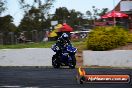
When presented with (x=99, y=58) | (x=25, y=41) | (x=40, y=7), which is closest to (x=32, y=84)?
(x=99, y=58)

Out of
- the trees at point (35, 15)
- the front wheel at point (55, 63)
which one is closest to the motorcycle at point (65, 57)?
the front wheel at point (55, 63)

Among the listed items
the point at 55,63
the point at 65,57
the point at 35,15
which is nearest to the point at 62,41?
the point at 65,57

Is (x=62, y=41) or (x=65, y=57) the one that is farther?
(x=65, y=57)

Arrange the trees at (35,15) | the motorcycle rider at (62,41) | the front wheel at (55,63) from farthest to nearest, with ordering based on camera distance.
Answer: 1. the trees at (35,15)
2. the front wheel at (55,63)
3. the motorcycle rider at (62,41)

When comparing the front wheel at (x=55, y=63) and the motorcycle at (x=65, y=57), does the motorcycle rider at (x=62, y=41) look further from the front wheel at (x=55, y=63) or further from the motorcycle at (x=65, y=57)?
the front wheel at (x=55, y=63)

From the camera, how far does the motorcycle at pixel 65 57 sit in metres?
22.2

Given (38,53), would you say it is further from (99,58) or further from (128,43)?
(128,43)

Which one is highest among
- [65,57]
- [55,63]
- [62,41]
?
[62,41]

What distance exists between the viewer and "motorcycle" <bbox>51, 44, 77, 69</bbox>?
2222cm

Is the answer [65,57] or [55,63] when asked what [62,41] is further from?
[55,63]

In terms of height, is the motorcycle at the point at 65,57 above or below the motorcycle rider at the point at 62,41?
below

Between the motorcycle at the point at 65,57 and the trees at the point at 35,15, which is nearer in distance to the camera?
the motorcycle at the point at 65,57

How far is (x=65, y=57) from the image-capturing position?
22516 millimetres

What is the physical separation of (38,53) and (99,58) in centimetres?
310
